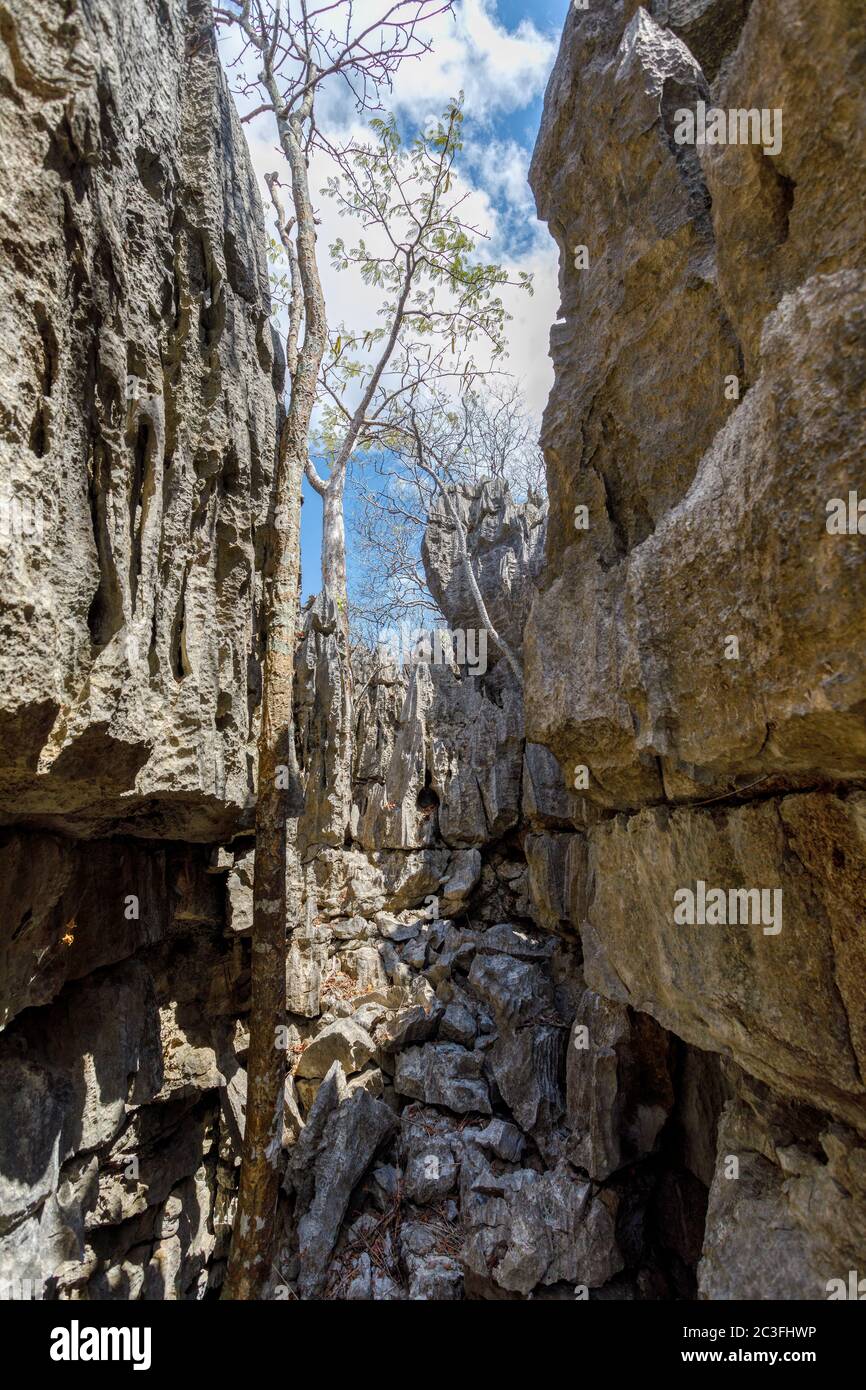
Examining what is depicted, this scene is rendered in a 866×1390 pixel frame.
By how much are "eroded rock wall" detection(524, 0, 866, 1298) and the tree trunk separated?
79.8 inches

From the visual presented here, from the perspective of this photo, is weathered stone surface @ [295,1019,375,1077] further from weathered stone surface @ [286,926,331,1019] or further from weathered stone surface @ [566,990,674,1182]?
weathered stone surface @ [566,990,674,1182]

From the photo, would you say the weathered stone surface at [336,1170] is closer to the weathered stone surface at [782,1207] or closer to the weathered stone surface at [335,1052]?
the weathered stone surface at [335,1052]

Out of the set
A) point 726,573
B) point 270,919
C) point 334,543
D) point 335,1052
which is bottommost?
point 335,1052

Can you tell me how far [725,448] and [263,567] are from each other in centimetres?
360

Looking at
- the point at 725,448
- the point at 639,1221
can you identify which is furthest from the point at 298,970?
the point at 725,448

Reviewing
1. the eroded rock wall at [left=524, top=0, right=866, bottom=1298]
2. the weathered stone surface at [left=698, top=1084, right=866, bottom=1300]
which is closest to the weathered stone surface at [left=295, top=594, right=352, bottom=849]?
the eroded rock wall at [left=524, top=0, right=866, bottom=1298]

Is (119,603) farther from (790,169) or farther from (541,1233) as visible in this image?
(541,1233)

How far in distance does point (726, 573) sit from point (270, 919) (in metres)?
3.85

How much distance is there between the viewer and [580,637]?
15.2ft

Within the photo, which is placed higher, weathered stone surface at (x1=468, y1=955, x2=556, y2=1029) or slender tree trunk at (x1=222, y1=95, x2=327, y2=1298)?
slender tree trunk at (x1=222, y1=95, x2=327, y2=1298)

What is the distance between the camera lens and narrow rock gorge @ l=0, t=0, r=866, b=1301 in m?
2.48

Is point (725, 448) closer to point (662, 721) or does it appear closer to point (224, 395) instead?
point (662, 721)

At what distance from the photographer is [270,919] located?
15.5 ft

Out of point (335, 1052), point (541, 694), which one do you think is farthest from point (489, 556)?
point (335, 1052)
